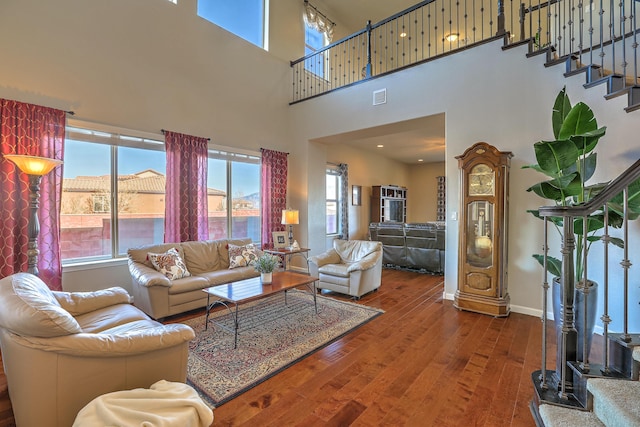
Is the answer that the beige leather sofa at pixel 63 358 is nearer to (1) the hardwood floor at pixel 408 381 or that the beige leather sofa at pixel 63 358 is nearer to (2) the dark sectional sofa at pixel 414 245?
(1) the hardwood floor at pixel 408 381

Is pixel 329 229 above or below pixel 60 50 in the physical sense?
below

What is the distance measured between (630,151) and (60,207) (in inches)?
249

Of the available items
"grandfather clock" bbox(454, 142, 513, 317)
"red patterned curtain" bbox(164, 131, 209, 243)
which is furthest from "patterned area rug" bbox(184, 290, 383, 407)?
"red patterned curtain" bbox(164, 131, 209, 243)

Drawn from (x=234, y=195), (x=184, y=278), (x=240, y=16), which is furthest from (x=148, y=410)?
(x=240, y=16)

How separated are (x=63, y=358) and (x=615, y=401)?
282cm

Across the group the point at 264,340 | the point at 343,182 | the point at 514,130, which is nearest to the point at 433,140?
the point at 343,182

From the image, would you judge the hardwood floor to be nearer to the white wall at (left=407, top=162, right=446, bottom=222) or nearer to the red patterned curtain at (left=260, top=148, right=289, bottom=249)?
the red patterned curtain at (left=260, top=148, right=289, bottom=249)

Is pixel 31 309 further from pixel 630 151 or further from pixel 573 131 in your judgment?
pixel 630 151

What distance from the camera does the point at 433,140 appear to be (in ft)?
24.1

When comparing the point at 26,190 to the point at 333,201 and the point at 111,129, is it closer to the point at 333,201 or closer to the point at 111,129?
the point at 111,129

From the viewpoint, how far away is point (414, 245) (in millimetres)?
6035

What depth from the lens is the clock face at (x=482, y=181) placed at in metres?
3.70

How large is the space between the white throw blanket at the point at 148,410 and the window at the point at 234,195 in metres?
3.84

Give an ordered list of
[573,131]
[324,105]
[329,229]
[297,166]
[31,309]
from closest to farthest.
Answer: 1. [31,309]
2. [573,131]
3. [324,105]
4. [297,166]
5. [329,229]
